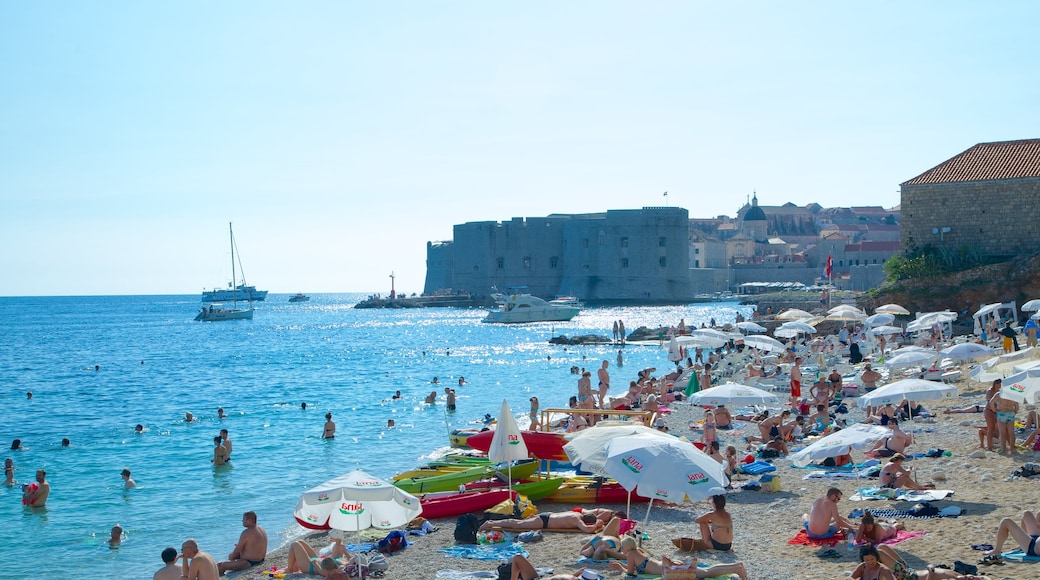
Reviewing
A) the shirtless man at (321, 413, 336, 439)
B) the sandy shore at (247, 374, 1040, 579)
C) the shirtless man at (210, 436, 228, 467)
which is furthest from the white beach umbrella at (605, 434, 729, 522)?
the shirtless man at (321, 413, 336, 439)

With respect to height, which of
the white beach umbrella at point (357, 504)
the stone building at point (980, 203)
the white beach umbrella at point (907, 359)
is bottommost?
the white beach umbrella at point (357, 504)

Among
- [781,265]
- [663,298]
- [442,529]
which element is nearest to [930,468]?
[442,529]

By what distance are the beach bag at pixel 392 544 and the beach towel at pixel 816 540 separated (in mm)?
4180

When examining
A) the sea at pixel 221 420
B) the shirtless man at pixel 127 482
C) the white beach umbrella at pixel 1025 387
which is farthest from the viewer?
the shirtless man at pixel 127 482

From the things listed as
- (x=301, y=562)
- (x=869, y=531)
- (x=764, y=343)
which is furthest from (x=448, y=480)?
(x=764, y=343)

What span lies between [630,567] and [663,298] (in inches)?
3002

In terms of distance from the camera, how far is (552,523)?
1114cm

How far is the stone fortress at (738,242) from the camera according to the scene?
35.1m

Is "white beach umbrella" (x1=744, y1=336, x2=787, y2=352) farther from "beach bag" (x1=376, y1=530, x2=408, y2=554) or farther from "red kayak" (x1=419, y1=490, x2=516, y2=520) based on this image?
"beach bag" (x1=376, y1=530, x2=408, y2=554)

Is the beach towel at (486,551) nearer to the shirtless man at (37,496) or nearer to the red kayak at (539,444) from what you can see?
the red kayak at (539,444)

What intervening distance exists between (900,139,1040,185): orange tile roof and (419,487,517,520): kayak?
2874 centimetres

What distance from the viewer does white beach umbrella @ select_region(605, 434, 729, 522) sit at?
9250 millimetres

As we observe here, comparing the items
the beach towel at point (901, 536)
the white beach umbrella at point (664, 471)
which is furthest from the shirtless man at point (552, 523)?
the beach towel at point (901, 536)

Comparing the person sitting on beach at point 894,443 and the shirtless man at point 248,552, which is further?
the person sitting on beach at point 894,443
